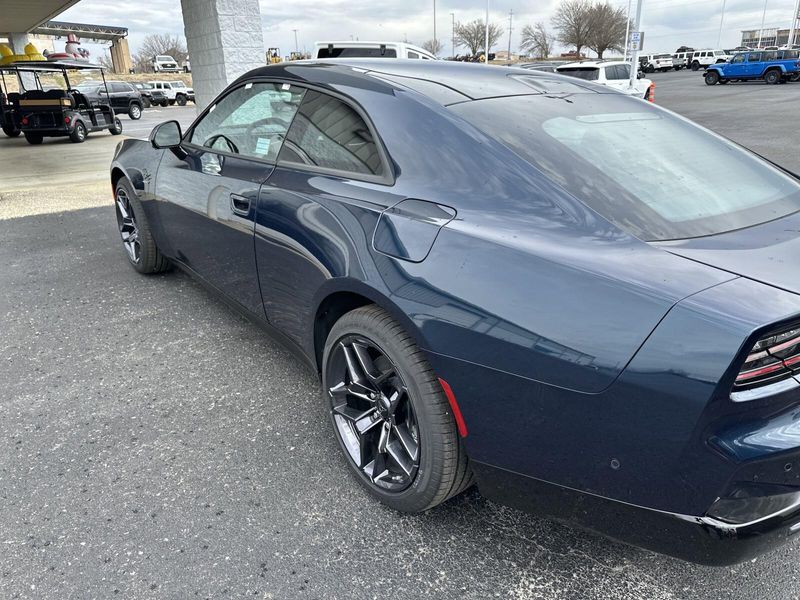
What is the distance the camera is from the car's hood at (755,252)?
4.71ft

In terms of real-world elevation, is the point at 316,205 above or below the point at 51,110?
above

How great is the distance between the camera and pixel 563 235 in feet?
5.41

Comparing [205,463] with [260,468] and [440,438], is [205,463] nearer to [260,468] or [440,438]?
[260,468]

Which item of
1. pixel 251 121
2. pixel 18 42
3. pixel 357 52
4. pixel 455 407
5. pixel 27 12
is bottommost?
pixel 455 407

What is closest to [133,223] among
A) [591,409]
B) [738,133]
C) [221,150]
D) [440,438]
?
[221,150]

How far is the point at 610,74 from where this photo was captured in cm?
1803

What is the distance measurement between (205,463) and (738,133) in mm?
14164

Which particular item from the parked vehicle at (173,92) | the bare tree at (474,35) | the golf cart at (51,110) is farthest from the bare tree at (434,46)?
the golf cart at (51,110)

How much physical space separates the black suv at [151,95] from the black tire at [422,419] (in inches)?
1551

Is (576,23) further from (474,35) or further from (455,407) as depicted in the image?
(455,407)

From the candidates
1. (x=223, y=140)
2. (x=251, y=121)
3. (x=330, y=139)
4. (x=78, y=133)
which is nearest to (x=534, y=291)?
(x=330, y=139)

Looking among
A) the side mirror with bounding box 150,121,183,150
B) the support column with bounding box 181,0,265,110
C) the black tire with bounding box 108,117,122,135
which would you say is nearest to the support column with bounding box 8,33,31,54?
the black tire with bounding box 108,117,122,135

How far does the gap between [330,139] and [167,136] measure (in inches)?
66.6

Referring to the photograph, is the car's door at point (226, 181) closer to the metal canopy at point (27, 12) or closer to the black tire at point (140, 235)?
the black tire at point (140, 235)
